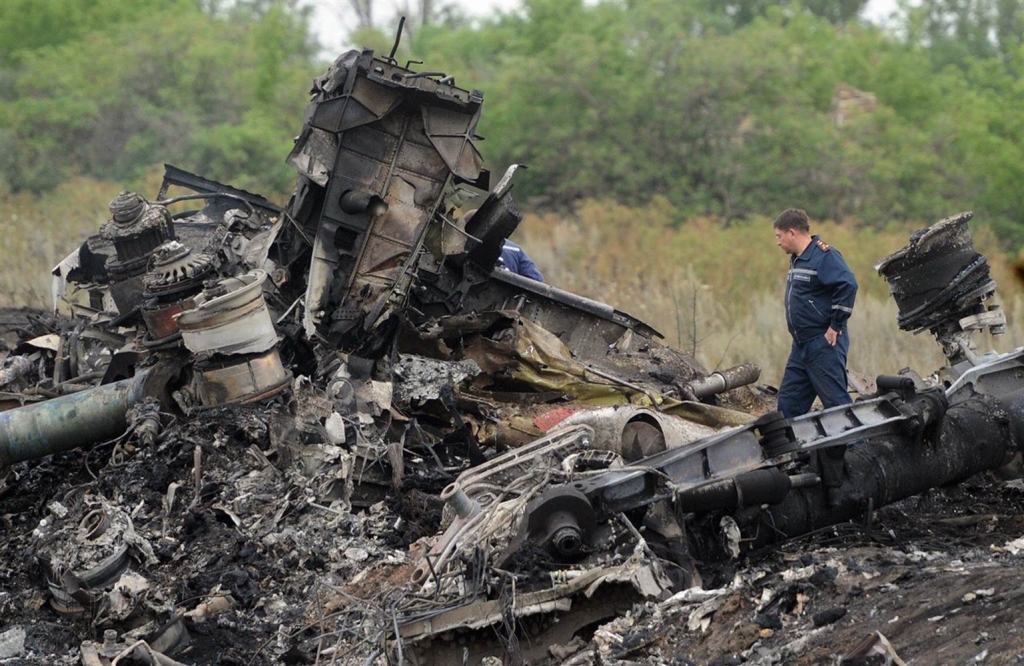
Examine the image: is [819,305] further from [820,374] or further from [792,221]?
[792,221]

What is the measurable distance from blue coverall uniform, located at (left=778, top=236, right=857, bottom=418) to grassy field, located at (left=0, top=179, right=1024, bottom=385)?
437 cm

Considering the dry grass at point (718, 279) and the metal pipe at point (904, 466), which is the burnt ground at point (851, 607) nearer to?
the metal pipe at point (904, 466)

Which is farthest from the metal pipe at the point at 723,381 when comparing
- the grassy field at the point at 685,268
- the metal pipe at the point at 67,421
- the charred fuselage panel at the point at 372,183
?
the metal pipe at the point at 67,421

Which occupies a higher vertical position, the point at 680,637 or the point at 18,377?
the point at 18,377

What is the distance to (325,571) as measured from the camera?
7.15 m

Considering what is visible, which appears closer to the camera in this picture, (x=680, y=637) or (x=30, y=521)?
(x=680, y=637)

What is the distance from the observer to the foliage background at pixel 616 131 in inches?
843

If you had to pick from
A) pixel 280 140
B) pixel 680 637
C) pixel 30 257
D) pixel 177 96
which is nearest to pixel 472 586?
pixel 680 637

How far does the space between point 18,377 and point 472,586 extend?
17.3 ft

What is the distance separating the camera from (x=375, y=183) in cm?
887

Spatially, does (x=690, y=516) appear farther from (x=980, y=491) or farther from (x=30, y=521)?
(x=30, y=521)

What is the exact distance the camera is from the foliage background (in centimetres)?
2142

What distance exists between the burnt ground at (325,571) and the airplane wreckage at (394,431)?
0.02 metres

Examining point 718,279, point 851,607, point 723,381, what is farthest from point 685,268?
point 851,607
